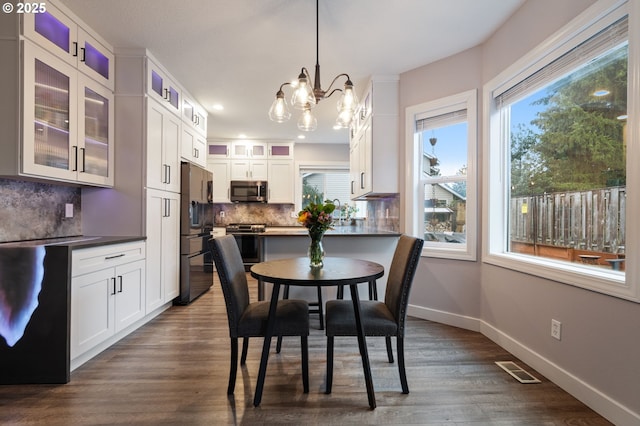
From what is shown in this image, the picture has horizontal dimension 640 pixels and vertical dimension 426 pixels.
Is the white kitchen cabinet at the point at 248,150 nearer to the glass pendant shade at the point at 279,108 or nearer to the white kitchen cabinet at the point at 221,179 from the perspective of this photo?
the white kitchen cabinet at the point at 221,179

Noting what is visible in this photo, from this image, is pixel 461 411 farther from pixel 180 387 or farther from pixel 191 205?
pixel 191 205

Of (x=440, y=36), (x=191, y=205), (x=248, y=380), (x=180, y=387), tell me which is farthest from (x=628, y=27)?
(x=191, y=205)

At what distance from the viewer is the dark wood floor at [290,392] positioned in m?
1.65

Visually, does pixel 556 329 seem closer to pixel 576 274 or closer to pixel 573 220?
pixel 576 274

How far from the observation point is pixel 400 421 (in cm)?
162

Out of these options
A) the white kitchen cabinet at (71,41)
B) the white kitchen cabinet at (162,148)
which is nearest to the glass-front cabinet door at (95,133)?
the white kitchen cabinet at (71,41)

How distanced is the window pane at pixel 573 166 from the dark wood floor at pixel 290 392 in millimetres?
905

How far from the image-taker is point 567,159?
207 centimetres

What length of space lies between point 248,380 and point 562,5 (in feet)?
10.1

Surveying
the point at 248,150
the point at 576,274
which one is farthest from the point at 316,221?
the point at 248,150

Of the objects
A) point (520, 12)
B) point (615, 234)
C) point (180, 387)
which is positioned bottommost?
point (180, 387)

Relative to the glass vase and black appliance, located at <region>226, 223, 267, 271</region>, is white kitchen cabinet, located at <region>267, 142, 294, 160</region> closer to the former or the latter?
black appliance, located at <region>226, 223, 267, 271</region>

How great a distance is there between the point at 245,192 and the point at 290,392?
181 inches

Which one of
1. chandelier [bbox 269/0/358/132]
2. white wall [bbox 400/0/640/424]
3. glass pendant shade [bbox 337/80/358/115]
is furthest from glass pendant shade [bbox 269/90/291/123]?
white wall [bbox 400/0/640/424]
